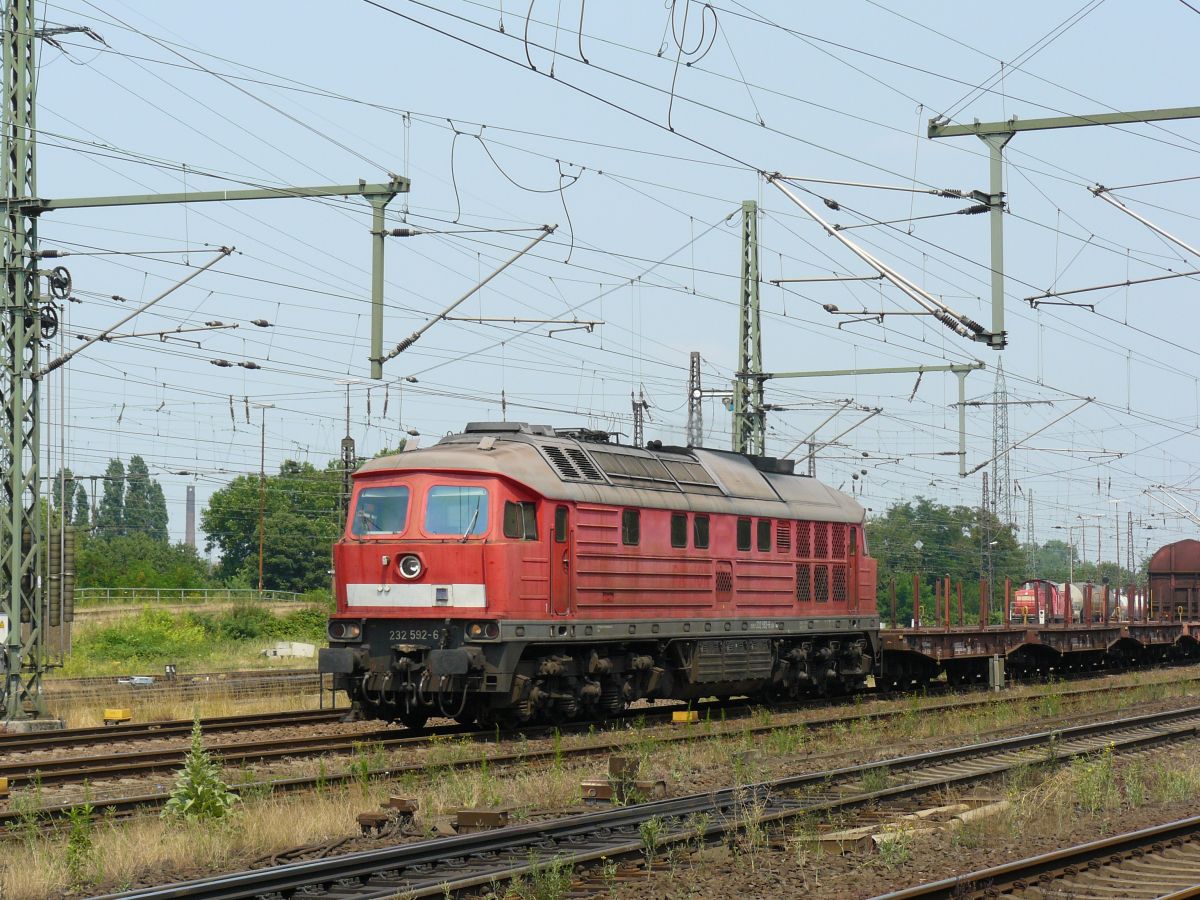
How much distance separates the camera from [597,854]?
11344 mm

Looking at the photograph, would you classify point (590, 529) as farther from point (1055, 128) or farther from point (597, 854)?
point (597, 854)

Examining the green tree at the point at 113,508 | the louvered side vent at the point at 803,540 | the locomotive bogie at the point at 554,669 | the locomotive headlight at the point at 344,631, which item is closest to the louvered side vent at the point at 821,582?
the louvered side vent at the point at 803,540

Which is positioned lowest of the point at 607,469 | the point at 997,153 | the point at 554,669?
the point at 554,669

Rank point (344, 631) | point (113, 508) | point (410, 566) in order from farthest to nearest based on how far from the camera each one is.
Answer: point (113, 508) → point (344, 631) → point (410, 566)

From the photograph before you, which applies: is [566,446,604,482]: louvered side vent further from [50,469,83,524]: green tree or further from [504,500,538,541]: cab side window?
[50,469,83,524]: green tree

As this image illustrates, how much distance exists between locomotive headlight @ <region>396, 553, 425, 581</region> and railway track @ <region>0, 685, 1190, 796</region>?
7.29 ft

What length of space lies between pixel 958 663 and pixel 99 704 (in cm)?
1907

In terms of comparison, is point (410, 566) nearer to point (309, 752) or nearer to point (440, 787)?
point (309, 752)

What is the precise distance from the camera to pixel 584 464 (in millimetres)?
21859

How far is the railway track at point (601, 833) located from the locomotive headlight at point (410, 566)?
21.1ft

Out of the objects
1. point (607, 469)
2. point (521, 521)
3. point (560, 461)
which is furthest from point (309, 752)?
point (607, 469)

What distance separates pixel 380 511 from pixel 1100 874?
1201cm

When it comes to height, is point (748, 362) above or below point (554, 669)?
above

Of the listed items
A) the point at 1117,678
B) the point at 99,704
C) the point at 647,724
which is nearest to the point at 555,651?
the point at 647,724
